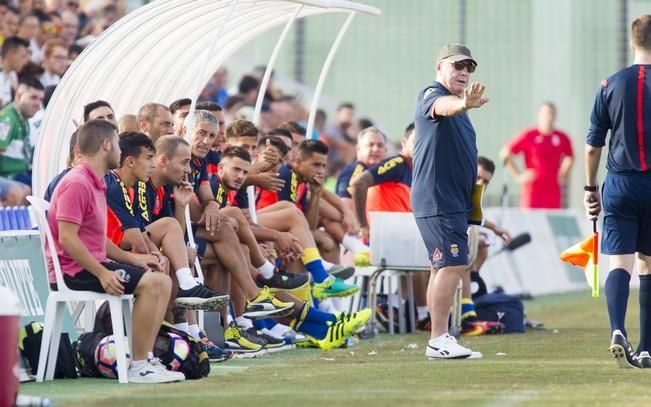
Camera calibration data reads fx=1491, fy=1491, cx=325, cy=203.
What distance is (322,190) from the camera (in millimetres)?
14227

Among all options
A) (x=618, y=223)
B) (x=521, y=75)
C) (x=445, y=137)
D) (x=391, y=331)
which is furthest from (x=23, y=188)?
(x=521, y=75)

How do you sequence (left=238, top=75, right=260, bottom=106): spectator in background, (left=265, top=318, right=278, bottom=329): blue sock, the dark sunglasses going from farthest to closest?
(left=238, top=75, right=260, bottom=106): spectator in background → (left=265, top=318, right=278, bottom=329): blue sock → the dark sunglasses

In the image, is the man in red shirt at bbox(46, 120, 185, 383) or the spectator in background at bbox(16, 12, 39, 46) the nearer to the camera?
the man in red shirt at bbox(46, 120, 185, 383)

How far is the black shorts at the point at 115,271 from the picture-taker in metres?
9.09

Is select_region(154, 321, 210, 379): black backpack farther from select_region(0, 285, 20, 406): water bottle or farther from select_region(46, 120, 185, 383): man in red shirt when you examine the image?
select_region(0, 285, 20, 406): water bottle

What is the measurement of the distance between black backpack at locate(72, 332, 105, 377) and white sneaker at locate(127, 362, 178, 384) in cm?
42

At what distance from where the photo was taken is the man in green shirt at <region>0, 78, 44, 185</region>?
1396 cm

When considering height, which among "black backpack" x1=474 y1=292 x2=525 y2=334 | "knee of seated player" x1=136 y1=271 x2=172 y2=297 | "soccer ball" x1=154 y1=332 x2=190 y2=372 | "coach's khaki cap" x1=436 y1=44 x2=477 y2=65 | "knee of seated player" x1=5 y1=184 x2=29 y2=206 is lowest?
"black backpack" x1=474 y1=292 x2=525 y2=334

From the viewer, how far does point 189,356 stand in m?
9.36

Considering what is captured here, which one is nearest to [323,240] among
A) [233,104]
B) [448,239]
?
[448,239]

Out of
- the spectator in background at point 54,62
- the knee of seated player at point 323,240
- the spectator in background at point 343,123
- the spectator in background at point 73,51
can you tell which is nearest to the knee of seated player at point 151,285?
the knee of seated player at point 323,240

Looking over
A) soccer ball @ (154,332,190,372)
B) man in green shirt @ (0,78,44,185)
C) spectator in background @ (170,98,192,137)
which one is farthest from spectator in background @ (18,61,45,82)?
soccer ball @ (154,332,190,372)

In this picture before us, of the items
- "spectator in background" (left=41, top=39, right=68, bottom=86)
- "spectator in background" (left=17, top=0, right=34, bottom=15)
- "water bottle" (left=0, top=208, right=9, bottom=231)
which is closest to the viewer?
"water bottle" (left=0, top=208, right=9, bottom=231)

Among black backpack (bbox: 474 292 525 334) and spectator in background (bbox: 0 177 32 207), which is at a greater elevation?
spectator in background (bbox: 0 177 32 207)
